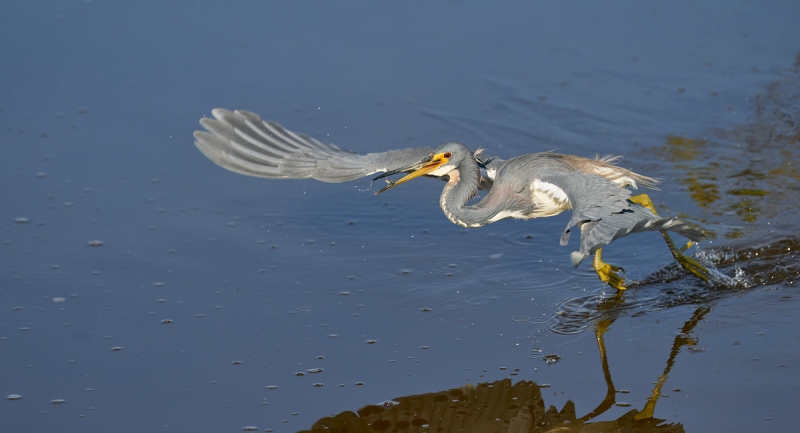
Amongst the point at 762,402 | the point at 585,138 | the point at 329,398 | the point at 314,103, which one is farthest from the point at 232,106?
the point at 762,402

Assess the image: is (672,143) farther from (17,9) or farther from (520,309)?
(17,9)

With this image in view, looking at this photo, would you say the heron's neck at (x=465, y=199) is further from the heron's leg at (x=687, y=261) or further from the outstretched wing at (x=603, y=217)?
the heron's leg at (x=687, y=261)

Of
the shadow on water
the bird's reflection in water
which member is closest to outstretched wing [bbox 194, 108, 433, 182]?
the shadow on water

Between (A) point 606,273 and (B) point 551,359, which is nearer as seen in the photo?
(B) point 551,359

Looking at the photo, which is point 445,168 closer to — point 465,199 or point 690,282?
point 465,199

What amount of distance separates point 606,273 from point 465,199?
107 centimetres

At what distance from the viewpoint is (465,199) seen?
22.9 ft

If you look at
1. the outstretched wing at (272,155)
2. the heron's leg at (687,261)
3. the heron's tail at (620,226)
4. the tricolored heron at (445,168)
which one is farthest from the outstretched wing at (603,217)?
the outstretched wing at (272,155)

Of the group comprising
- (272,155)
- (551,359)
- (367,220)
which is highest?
(272,155)

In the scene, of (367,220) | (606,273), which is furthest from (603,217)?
(367,220)

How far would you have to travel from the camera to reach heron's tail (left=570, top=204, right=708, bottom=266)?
5457 mm

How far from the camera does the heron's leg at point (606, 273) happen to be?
6910 millimetres

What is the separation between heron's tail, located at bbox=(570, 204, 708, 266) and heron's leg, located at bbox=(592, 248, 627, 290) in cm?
108

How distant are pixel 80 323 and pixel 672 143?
5735 millimetres
